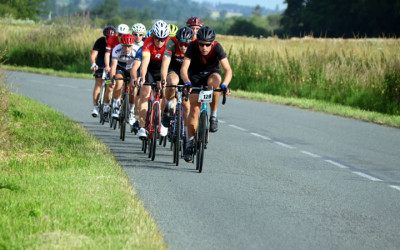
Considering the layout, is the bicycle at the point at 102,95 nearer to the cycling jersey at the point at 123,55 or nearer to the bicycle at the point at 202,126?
the cycling jersey at the point at 123,55

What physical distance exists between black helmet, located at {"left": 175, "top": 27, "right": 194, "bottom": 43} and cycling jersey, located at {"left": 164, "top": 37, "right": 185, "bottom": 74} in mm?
172

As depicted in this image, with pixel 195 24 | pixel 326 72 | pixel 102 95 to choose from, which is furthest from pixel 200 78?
pixel 326 72

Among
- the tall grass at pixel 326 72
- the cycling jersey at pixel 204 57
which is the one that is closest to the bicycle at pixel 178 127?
the cycling jersey at pixel 204 57

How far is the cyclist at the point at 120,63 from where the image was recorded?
14.7m

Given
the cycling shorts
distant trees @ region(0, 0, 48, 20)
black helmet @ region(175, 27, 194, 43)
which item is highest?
distant trees @ region(0, 0, 48, 20)

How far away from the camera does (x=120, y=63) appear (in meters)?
15.1

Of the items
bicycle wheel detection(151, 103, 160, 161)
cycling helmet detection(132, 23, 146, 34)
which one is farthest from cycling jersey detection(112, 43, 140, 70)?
bicycle wheel detection(151, 103, 160, 161)

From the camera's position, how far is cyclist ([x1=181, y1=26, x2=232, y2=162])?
35.0 ft

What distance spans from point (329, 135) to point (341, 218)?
8084mm

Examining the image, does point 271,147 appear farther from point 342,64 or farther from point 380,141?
point 342,64

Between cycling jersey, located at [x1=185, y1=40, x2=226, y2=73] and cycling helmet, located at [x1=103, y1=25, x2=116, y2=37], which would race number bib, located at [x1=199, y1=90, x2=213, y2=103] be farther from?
cycling helmet, located at [x1=103, y1=25, x2=116, y2=37]

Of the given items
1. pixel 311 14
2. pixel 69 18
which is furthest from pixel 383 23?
pixel 69 18

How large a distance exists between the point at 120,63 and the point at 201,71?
426cm

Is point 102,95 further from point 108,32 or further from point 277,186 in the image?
point 277,186
